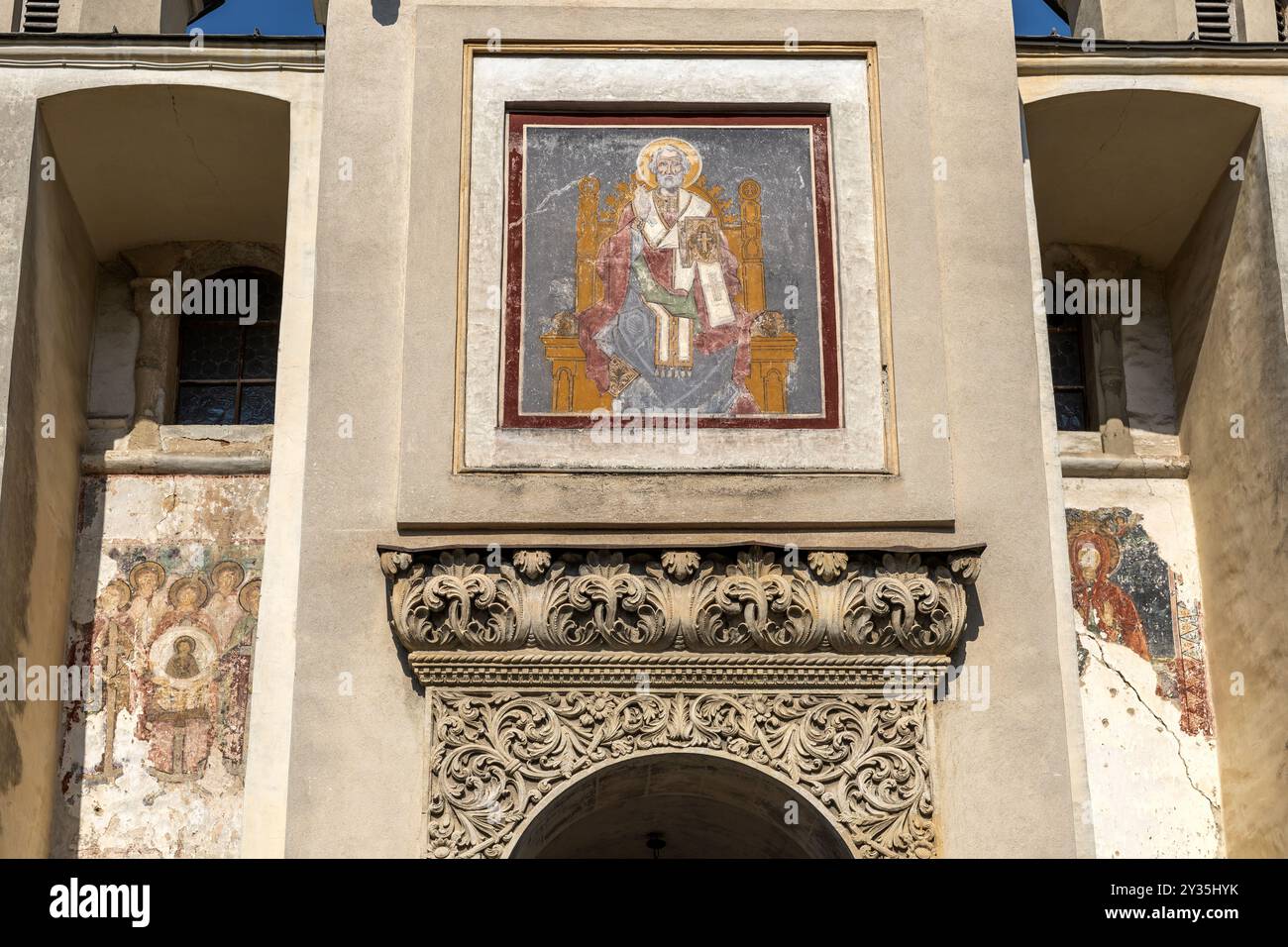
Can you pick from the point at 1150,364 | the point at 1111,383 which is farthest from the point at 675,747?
the point at 1150,364

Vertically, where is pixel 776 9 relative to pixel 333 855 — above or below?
above

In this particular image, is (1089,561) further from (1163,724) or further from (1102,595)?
(1163,724)

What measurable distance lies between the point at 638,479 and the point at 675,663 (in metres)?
1.08

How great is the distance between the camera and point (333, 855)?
12375 mm

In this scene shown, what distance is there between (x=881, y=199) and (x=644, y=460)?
7.23 feet

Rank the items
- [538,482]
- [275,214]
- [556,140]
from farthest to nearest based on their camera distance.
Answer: [275,214], [556,140], [538,482]

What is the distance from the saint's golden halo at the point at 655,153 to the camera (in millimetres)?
14055

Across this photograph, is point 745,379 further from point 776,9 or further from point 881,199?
point 776,9

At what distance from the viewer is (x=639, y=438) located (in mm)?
13266

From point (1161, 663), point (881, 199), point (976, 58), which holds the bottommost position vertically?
point (1161, 663)

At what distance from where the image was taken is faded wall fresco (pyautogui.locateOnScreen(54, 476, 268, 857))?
14.2 m
